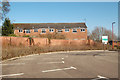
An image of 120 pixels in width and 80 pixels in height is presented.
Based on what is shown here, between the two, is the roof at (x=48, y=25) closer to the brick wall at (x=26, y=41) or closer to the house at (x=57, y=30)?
the house at (x=57, y=30)

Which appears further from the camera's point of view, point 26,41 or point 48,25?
point 48,25

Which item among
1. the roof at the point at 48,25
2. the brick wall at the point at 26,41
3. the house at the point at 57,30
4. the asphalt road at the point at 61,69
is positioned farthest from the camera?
the roof at the point at 48,25

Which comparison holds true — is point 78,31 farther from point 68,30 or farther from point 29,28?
point 29,28

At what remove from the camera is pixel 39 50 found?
27438 millimetres

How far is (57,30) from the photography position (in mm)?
57781

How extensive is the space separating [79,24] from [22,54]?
4117 centimetres

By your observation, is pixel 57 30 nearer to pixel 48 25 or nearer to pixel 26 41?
pixel 48 25

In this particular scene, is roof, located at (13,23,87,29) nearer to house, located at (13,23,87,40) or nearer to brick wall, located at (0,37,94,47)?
house, located at (13,23,87,40)

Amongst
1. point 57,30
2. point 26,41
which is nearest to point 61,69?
point 26,41

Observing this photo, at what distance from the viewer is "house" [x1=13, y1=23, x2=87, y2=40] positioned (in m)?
57.0

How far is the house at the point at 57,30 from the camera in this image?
57013mm

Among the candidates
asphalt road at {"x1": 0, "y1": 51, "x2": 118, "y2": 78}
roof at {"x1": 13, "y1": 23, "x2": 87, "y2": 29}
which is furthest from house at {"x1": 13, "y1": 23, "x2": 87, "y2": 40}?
asphalt road at {"x1": 0, "y1": 51, "x2": 118, "y2": 78}

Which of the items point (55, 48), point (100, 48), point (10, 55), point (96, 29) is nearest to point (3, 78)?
point (10, 55)

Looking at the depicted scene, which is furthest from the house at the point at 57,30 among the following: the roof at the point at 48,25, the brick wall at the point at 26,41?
the brick wall at the point at 26,41
